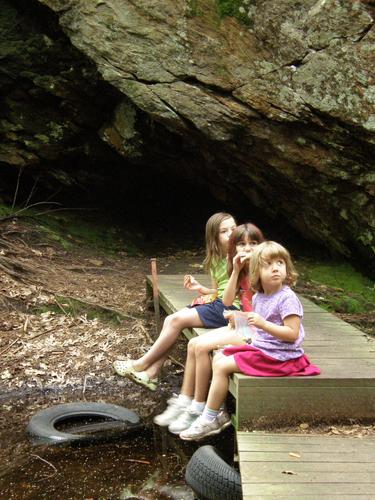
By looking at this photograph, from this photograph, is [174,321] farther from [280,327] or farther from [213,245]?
[280,327]

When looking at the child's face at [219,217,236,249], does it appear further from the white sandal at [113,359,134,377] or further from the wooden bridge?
the white sandal at [113,359,134,377]

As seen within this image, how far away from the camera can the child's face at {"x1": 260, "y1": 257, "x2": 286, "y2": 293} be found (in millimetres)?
4379

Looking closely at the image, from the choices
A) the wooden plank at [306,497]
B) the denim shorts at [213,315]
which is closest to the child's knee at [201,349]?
the denim shorts at [213,315]

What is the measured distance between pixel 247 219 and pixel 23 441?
7.01m

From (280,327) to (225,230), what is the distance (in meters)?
1.73

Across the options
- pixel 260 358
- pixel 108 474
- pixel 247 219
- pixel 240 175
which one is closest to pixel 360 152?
pixel 240 175

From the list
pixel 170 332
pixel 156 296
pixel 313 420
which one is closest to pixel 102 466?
pixel 170 332

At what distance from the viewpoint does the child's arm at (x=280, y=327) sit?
4.15m

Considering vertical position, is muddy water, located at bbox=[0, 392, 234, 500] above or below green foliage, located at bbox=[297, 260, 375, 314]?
below

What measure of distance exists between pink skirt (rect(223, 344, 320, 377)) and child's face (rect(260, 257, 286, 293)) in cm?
47

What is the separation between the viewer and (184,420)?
5.20 meters

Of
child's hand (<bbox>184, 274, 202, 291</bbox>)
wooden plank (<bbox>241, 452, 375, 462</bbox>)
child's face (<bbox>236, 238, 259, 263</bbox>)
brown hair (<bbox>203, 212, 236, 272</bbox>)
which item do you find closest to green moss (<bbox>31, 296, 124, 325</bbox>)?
child's hand (<bbox>184, 274, 202, 291</bbox>)

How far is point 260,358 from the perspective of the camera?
4.28 metres

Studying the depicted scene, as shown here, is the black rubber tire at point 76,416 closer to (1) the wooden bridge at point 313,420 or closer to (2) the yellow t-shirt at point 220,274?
(2) the yellow t-shirt at point 220,274
